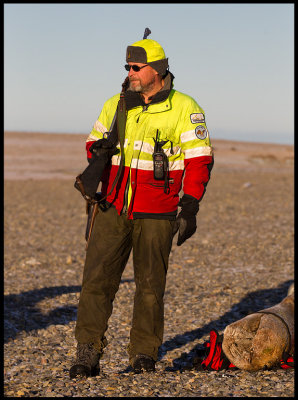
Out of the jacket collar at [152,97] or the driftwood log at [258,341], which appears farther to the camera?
the driftwood log at [258,341]

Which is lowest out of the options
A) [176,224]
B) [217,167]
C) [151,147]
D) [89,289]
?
[217,167]

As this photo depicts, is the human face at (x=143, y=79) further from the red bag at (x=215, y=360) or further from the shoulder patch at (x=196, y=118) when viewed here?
the red bag at (x=215, y=360)

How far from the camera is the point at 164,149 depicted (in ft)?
15.8

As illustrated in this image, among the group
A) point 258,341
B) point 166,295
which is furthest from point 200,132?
point 166,295

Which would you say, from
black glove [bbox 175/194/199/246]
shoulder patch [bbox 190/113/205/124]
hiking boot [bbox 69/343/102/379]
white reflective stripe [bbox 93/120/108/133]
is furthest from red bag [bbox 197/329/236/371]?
white reflective stripe [bbox 93/120/108/133]

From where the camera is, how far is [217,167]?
32688 millimetres

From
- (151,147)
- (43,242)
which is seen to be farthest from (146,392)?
(43,242)

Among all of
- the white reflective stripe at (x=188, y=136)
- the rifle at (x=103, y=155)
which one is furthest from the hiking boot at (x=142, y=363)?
the white reflective stripe at (x=188, y=136)

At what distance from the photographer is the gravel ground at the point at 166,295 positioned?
4.83 m

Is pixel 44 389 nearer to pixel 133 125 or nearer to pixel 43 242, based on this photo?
pixel 133 125

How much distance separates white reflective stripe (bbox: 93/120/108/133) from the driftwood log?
211cm

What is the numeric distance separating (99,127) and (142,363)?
203cm

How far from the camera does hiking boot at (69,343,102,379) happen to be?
4949mm

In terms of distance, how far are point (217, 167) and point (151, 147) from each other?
92.4 ft
